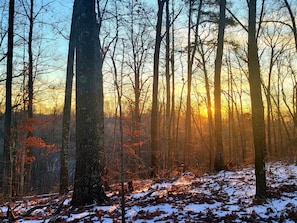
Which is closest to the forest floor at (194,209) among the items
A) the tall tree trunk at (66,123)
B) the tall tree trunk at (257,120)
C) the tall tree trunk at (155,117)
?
the tall tree trunk at (257,120)

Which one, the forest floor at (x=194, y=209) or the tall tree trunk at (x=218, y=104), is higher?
the tall tree trunk at (x=218, y=104)

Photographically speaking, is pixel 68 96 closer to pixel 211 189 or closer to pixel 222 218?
pixel 211 189

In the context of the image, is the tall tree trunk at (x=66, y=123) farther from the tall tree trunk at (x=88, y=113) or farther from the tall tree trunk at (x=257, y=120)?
the tall tree trunk at (x=257, y=120)

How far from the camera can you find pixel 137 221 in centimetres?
439

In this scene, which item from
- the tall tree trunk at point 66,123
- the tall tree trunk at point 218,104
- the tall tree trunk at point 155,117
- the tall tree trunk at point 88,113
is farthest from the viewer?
the tall tree trunk at point 155,117

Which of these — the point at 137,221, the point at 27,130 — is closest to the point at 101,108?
the point at 137,221

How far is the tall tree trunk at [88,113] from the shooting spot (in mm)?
A: 5633

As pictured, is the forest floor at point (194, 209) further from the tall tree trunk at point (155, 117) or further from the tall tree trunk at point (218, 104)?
the tall tree trunk at point (155, 117)

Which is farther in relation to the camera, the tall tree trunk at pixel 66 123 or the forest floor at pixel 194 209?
the tall tree trunk at pixel 66 123

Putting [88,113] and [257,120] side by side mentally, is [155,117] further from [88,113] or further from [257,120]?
[257,120]

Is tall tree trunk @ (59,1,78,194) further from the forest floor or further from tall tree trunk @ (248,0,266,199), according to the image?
tall tree trunk @ (248,0,266,199)

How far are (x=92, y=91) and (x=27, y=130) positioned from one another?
8288 millimetres

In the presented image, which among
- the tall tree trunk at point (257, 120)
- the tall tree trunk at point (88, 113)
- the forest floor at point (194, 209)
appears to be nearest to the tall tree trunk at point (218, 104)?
the forest floor at point (194, 209)

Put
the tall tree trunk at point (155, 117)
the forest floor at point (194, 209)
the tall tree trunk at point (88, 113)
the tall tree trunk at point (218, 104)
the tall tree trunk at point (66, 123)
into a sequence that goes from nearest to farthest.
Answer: the forest floor at point (194, 209) → the tall tree trunk at point (88, 113) → the tall tree trunk at point (66, 123) → the tall tree trunk at point (218, 104) → the tall tree trunk at point (155, 117)
